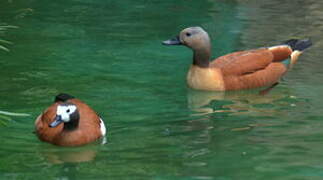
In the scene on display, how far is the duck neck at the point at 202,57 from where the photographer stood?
40.1 feet

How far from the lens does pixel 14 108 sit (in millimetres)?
10516

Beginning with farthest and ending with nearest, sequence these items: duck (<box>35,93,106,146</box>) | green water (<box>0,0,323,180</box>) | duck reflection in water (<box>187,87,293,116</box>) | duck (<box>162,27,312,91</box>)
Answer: duck (<box>162,27,312,91</box>), duck reflection in water (<box>187,87,293,116</box>), duck (<box>35,93,106,146</box>), green water (<box>0,0,323,180</box>)

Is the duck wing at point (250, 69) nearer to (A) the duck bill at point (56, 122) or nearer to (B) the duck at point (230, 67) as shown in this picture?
(B) the duck at point (230, 67)

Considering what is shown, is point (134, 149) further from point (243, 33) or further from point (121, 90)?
point (243, 33)

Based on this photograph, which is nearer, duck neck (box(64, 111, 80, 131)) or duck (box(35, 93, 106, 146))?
duck (box(35, 93, 106, 146))

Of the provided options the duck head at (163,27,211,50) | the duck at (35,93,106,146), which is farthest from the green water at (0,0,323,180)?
the duck head at (163,27,211,50)

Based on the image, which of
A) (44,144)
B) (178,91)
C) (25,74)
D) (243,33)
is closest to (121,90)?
(178,91)

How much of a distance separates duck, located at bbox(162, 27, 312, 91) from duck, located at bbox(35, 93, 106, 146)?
265 cm

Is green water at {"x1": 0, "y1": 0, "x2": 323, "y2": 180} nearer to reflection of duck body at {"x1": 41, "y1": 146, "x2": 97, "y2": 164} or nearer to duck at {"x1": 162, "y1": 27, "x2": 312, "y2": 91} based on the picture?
reflection of duck body at {"x1": 41, "y1": 146, "x2": 97, "y2": 164}

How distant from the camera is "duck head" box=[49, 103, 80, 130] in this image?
9.18m

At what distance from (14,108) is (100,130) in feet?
4.93

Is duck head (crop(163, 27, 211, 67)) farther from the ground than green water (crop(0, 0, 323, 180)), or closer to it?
farther from the ground

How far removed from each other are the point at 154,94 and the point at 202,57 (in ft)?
3.82

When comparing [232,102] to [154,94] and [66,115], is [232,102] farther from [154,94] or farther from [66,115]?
[66,115]
